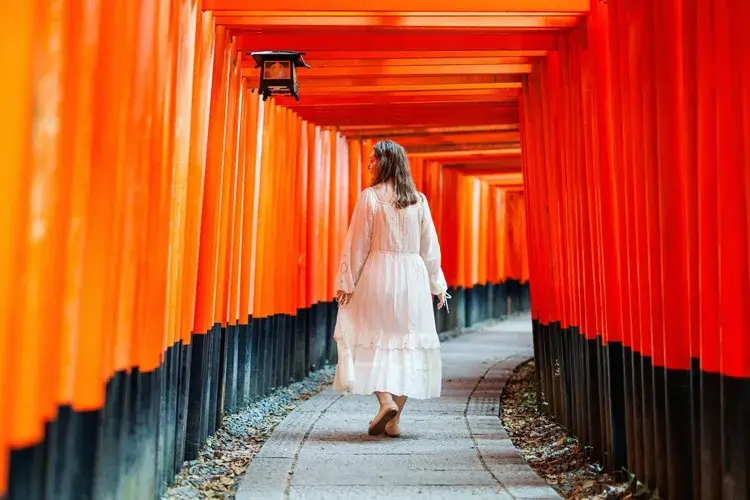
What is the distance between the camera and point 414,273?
5.86m

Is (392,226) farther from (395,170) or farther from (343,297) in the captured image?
(343,297)

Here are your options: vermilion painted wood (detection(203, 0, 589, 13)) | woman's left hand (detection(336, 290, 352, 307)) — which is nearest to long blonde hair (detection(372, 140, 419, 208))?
woman's left hand (detection(336, 290, 352, 307))

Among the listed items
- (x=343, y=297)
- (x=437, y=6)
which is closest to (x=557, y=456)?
(x=343, y=297)

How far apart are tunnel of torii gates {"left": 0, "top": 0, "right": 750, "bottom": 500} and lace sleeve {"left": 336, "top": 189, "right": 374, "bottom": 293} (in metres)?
0.85

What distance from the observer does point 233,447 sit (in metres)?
5.59

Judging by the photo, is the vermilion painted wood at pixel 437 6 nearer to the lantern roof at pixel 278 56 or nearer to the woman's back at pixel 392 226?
the lantern roof at pixel 278 56

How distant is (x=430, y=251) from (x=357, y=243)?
1.82ft

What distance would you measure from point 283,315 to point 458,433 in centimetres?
289

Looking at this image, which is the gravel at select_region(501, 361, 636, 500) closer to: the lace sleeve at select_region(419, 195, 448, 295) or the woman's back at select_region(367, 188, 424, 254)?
the lace sleeve at select_region(419, 195, 448, 295)

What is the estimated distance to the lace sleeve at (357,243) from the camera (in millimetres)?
5797

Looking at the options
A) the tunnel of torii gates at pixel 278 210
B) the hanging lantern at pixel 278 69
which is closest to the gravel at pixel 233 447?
the tunnel of torii gates at pixel 278 210

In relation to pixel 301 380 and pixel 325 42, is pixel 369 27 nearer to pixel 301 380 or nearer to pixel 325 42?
pixel 325 42

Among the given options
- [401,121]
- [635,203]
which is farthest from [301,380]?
[635,203]

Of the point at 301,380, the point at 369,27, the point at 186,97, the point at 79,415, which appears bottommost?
the point at 301,380
